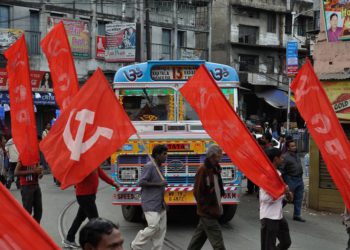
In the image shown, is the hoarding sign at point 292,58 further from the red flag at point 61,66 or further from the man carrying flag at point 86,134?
the man carrying flag at point 86,134

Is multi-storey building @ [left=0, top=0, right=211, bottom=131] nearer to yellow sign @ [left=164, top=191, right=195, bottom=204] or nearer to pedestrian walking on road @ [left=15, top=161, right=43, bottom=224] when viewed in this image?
yellow sign @ [left=164, top=191, right=195, bottom=204]

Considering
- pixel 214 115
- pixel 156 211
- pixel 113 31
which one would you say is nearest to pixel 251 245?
pixel 156 211

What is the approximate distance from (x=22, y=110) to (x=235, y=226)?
497 centimetres

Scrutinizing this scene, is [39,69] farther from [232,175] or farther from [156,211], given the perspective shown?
[156,211]

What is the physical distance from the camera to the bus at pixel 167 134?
33.4ft

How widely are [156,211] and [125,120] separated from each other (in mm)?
1505

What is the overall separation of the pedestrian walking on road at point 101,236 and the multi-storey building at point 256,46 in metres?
36.3

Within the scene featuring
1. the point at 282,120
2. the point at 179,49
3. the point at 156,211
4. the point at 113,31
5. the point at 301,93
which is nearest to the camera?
the point at 301,93

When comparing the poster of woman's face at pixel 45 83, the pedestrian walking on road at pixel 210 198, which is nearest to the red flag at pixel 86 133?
the pedestrian walking on road at pixel 210 198

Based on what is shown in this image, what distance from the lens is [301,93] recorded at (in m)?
6.94

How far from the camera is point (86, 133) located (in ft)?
23.0

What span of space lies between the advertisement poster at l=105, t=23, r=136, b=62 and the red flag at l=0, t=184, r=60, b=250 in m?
24.4

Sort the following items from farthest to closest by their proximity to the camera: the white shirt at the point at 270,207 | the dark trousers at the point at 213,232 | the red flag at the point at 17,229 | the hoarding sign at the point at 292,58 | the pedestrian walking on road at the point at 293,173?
the hoarding sign at the point at 292,58 → the pedestrian walking on road at the point at 293,173 → the dark trousers at the point at 213,232 → the white shirt at the point at 270,207 → the red flag at the point at 17,229

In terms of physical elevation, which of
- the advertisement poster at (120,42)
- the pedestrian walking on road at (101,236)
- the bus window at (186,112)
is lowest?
the pedestrian walking on road at (101,236)
